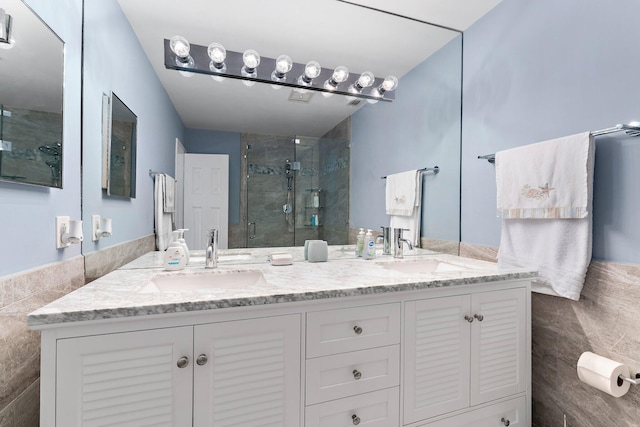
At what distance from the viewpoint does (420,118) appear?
6.62 feet

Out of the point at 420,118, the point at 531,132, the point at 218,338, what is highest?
the point at 420,118

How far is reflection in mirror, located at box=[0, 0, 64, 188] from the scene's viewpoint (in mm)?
785

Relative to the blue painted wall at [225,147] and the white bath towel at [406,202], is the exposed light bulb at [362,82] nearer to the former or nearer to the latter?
the white bath towel at [406,202]

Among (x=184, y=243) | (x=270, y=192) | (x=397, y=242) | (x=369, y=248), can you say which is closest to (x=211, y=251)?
(x=184, y=243)

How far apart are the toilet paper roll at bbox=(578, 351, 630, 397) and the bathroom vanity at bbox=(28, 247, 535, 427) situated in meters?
0.23

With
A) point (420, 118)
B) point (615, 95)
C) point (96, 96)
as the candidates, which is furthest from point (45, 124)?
point (615, 95)

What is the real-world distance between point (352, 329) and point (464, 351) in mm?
560

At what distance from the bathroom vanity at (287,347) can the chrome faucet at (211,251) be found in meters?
0.06

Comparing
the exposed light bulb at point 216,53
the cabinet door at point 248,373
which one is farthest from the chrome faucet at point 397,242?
the exposed light bulb at point 216,53

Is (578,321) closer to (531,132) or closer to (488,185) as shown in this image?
(488,185)

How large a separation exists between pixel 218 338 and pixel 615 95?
1767 millimetres

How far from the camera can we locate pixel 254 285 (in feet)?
4.30

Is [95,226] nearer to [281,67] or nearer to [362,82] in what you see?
[281,67]

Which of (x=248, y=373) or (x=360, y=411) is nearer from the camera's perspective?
(x=248, y=373)
